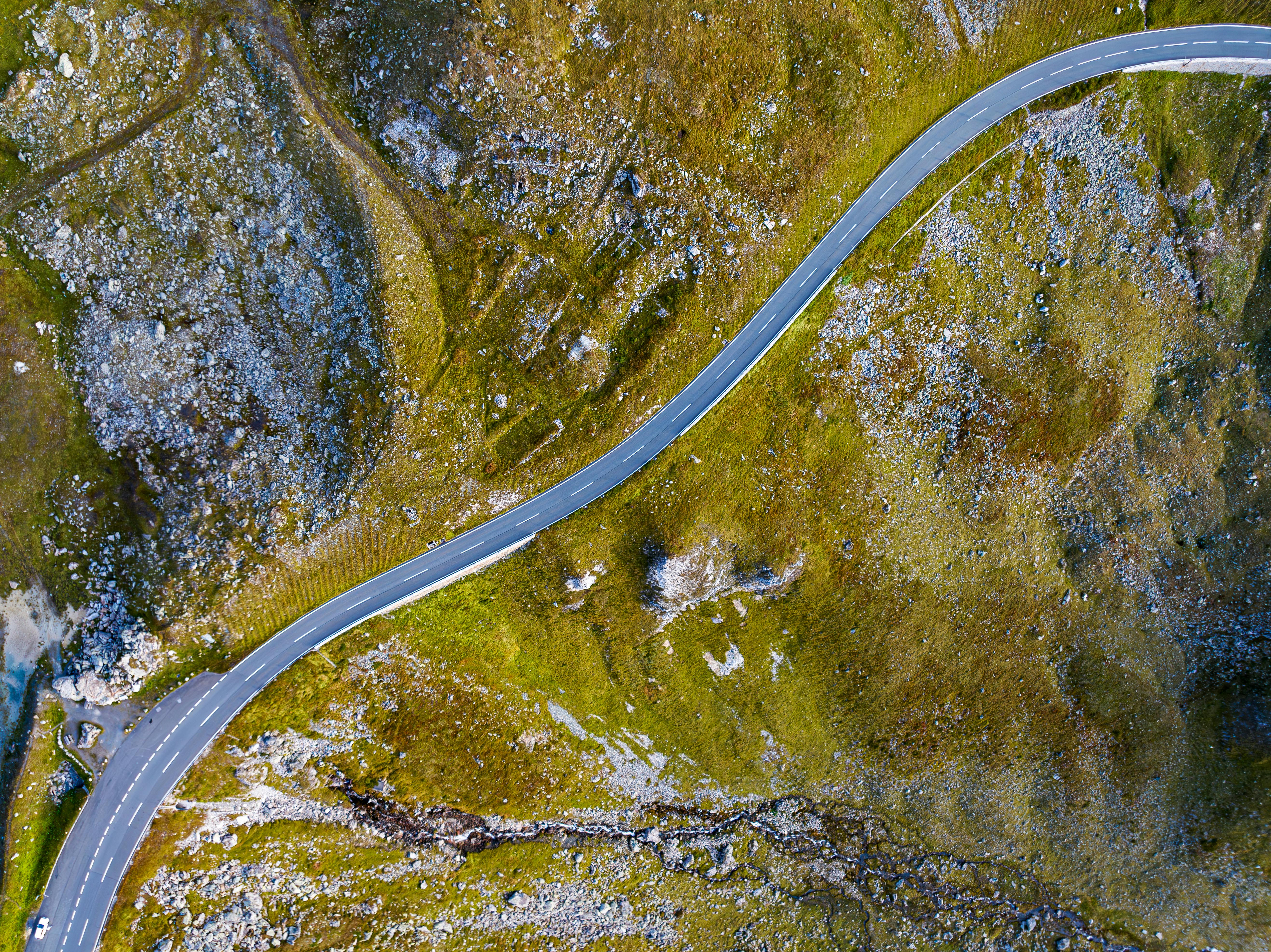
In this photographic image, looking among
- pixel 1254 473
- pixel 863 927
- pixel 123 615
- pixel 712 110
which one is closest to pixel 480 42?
pixel 712 110

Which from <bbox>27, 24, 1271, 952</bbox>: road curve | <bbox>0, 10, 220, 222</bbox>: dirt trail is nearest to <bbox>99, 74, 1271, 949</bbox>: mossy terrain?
<bbox>27, 24, 1271, 952</bbox>: road curve

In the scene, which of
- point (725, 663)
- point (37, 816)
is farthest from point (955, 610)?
point (37, 816)

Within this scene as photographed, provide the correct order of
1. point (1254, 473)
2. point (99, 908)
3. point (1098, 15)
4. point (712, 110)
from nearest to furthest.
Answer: point (99, 908) < point (712, 110) < point (1098, 15) < point (1254, 473)

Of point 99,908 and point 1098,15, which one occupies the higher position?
point 1098,15

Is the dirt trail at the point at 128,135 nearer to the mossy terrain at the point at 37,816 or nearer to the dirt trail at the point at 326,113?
the dirt trail at the point at 326,113

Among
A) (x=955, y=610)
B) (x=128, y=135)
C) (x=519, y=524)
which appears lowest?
(x=955, y=610)

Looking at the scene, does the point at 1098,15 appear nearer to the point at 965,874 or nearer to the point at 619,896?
the point at 965,874

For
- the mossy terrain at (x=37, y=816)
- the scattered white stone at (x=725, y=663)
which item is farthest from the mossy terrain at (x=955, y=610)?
the mossy terrain at (x=37, y=816)

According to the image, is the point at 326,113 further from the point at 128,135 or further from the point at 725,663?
the point at 725,663
